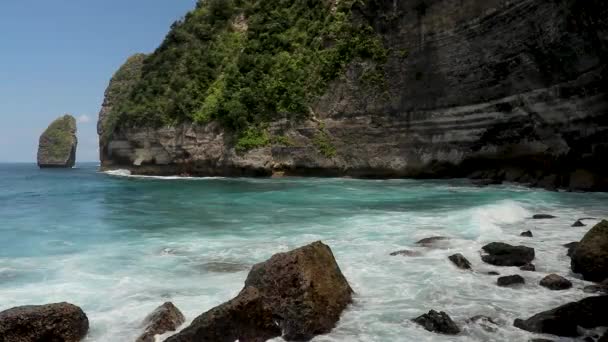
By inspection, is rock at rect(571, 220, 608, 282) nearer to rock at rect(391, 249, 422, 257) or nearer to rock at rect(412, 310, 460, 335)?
rock at rect(391, 249, 422, 257)

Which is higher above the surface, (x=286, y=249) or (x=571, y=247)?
(x=571, y=247)

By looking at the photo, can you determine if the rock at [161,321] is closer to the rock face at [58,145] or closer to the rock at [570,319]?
the rock at [570,319]

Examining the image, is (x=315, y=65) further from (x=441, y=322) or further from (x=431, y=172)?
(x=441, y=322)

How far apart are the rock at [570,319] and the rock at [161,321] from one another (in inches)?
185

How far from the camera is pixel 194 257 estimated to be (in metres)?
10.9

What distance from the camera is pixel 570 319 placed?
20.5 feet

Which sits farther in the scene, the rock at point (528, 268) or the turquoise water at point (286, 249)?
the rock at point (528, 268)

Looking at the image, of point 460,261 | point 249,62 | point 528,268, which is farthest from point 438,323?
point 249,62

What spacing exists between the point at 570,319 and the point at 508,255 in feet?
11.5

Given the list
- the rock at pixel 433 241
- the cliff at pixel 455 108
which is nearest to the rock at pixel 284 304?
the rock at pixel 433 241

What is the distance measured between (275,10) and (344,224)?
3337 centimetres

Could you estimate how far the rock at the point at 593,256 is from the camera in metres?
8.35

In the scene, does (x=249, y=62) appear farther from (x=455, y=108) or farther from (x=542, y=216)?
(x=542, y=216)

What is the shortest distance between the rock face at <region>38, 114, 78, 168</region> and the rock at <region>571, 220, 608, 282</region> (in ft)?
359
